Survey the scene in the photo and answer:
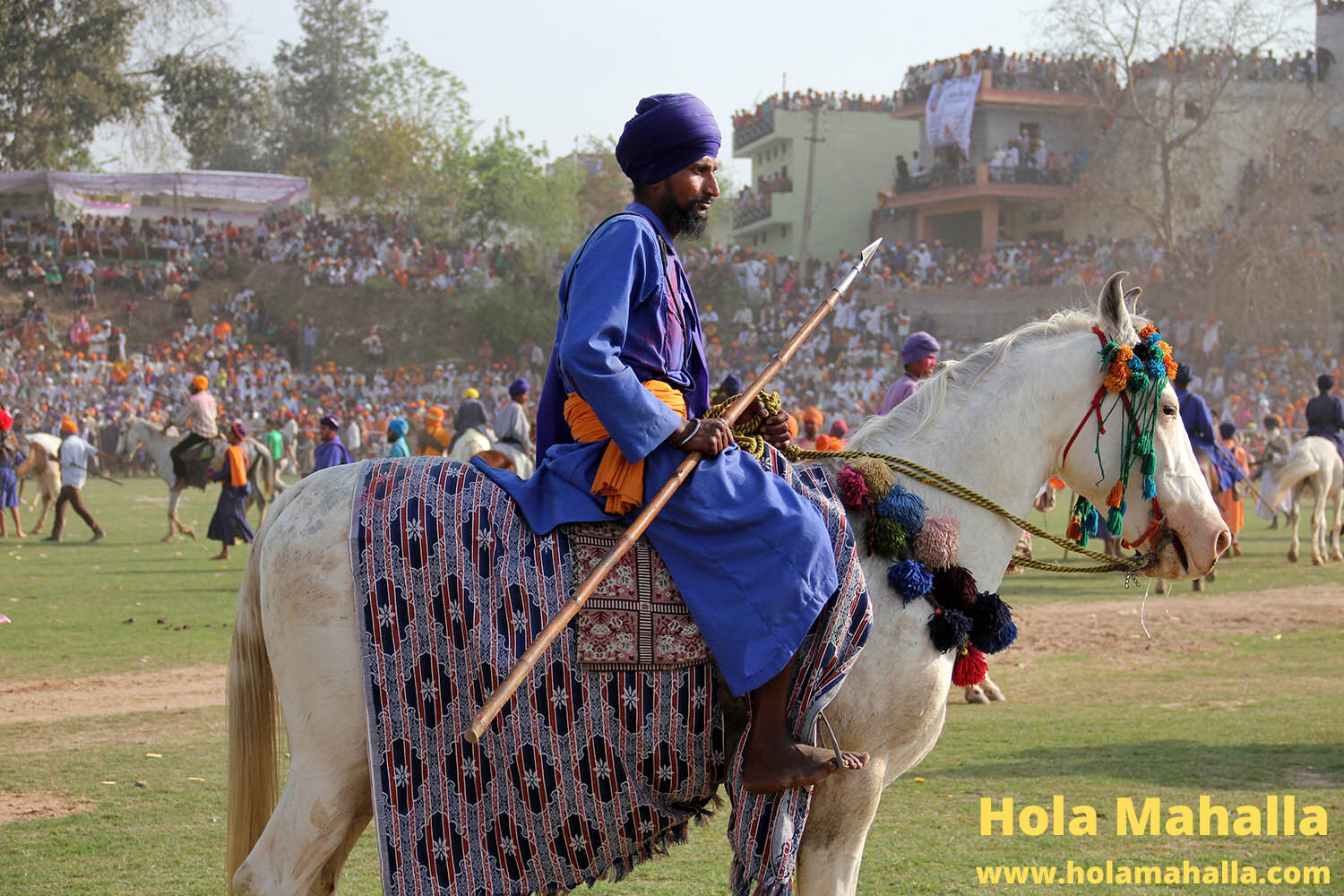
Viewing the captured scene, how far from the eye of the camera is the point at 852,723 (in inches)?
138

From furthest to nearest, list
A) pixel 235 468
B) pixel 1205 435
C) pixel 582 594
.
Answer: pixel 235 468
pixel 1205 435
pixel 582 594

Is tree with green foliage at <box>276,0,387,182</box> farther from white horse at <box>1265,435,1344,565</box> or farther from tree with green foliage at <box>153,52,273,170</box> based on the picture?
white horse at <box>1265,435,1344,565</box>

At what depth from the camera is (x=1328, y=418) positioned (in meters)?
16.8

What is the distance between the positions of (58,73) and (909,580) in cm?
5163

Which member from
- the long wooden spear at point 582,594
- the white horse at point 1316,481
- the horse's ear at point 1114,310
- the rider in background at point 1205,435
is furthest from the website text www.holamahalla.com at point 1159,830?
the white horse at point 1316,481

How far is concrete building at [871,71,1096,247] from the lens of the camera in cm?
4562

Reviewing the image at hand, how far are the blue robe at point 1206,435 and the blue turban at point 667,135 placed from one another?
9.87m

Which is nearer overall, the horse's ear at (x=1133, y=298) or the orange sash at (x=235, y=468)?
the horse's ear at (x=1133, y=298)

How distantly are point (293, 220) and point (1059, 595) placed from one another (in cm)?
3952

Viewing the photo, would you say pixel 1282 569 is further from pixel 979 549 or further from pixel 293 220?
pixel 293 220

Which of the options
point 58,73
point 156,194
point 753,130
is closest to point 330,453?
point 156,194

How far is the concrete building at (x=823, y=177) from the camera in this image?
179 ft

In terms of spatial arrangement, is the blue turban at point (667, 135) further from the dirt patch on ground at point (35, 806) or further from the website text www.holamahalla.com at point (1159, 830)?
the dirt patch on ground at point (35, 806)

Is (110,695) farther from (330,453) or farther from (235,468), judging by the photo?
(235,468)
